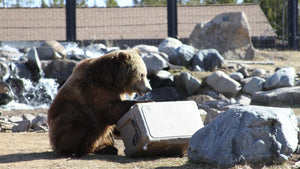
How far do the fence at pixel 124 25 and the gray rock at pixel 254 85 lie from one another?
5.70 m

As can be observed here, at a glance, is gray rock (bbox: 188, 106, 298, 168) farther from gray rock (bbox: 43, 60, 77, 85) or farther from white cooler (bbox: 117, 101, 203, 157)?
gray rock (bbox: 43, 60, 77, 85)

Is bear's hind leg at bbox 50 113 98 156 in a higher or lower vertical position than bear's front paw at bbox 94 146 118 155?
higher

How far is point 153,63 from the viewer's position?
12594 mm

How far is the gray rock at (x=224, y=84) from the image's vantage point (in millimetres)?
12430

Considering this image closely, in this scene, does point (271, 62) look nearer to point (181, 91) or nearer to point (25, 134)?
point (181, 91)

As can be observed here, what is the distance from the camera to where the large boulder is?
16125mm

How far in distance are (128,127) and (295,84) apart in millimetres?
8075

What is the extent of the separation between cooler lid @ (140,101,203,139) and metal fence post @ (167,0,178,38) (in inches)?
441

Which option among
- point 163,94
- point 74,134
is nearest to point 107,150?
point 74,134

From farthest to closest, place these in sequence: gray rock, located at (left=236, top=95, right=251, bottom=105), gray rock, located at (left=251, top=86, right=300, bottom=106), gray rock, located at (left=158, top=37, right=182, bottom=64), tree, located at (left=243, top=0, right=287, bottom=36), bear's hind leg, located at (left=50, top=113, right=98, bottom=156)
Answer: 1. tree, located at (left=243, top=0, right=287, bottom=36)
2. gray rock, located at (left=158, top=37, right=182, bottom=64)
3. gray rock, located at (left=236, top=95, right=251, bottom=105)
4. gray rock, located at (left=251, top=86, right=300, bottom=106)
5. bear's hind leg, located at (left=50, top=113, right=98, bottom=156)

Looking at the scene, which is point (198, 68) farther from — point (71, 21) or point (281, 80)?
point (71, 21)

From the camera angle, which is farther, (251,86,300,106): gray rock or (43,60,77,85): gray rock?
(43,60,77,85): gray rock

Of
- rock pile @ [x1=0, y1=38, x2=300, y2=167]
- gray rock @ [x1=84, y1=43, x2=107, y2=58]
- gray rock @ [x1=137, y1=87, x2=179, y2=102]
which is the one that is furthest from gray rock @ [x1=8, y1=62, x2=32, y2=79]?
gray rock @ [x1=137, y1=87, x2=179, y2=102]

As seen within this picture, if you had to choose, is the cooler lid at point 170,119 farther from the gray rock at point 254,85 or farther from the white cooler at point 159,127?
the gray rock at point 254,85
